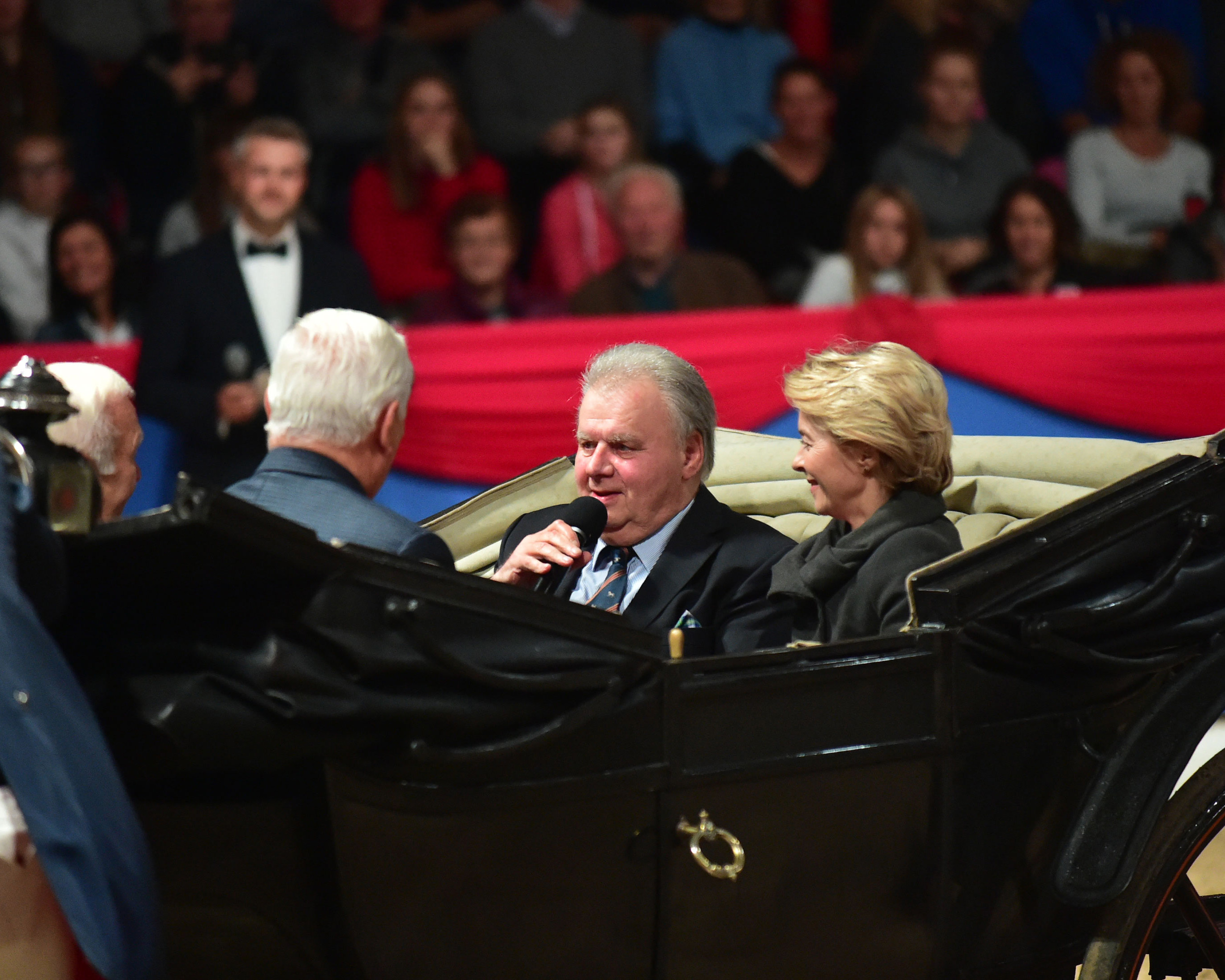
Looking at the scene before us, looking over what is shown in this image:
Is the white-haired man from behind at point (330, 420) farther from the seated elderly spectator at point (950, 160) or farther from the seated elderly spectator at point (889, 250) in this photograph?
the seated elderly spectator at point (950, 160)

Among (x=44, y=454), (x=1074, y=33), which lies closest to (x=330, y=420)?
(x=44, y=454)

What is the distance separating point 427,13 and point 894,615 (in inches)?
168

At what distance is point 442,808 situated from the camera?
171 cm

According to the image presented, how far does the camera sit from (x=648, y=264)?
4883 mm

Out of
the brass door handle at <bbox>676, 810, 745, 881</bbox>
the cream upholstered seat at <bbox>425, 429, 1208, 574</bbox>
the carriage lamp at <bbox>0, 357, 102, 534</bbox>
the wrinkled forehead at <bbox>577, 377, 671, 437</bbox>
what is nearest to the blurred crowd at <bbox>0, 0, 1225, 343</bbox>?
the cream upholstered seat at <bbox>425, 429, 1208, 574</bbox>

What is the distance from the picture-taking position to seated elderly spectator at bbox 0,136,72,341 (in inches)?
185

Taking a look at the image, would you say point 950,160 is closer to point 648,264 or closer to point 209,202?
point 648,264

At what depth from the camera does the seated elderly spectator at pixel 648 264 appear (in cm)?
485

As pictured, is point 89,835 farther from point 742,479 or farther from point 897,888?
point 742,479

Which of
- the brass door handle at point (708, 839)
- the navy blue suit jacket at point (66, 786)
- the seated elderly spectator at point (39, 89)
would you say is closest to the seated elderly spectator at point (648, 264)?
Result: the seated elderly spectator at point (39, 89)

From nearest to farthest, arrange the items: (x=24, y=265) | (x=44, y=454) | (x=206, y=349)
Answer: (x=44, y=454) → (x=206, y=349) → (x=24, y=265)

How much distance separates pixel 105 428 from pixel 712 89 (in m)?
3.79

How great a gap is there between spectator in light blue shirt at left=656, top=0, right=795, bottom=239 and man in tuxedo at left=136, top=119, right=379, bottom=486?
1657 mm

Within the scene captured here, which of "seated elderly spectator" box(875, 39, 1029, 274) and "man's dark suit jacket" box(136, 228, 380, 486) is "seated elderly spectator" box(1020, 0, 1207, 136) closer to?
"seated elderly spectator" box(875, 39, 1029, 274)
